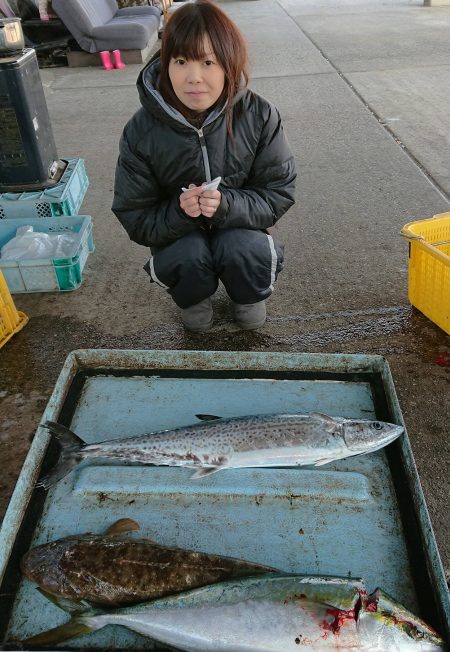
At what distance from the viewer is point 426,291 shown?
128 inches

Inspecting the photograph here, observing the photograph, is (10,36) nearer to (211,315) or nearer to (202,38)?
(202,38)

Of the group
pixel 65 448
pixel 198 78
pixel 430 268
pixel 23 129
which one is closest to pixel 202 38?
pixel 198 78

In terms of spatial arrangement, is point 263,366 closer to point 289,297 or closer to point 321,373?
point 321,373

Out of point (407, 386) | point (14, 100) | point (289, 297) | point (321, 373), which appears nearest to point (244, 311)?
point (289, 297)

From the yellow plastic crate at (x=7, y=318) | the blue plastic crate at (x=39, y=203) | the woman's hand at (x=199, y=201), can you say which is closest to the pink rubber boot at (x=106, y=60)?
the blue plastic crate at (x=39, y=203)

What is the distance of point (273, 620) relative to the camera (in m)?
1.59

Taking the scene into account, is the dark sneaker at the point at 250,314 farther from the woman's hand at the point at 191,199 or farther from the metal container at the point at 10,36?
the metal container at the point at 10,36

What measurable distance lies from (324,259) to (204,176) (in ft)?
4.53

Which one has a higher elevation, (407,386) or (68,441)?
(68,441)

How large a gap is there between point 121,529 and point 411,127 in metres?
5.70

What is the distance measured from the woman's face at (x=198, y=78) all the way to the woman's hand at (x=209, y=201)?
437 millimetres

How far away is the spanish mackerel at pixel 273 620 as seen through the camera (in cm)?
155

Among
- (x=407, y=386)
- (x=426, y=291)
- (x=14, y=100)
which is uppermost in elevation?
(x=14, y=100)

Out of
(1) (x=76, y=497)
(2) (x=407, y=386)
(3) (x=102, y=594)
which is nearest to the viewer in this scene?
(3) (x=102, y=594)
